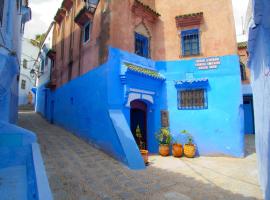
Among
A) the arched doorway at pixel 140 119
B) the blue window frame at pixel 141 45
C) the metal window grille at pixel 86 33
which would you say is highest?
the metal window grille at pixel 86 33

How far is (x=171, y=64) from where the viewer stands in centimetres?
1095

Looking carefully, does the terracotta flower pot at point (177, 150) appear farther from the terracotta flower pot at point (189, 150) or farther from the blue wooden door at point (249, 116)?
the blue wooden door at point (249, 116)

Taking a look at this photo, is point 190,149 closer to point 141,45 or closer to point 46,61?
point 141,45

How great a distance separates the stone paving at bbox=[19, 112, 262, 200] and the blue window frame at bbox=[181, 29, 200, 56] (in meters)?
5.64

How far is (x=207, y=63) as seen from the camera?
34.2 feet

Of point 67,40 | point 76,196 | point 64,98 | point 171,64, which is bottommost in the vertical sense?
point 76,196

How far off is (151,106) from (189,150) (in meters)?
2.97

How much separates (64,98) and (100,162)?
25.1 ft

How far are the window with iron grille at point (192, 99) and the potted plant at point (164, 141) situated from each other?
1.57 m

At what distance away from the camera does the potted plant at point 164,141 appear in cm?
980

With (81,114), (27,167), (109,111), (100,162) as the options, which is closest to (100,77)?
(109,111)

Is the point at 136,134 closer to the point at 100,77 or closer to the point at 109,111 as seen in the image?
the point at 109,111

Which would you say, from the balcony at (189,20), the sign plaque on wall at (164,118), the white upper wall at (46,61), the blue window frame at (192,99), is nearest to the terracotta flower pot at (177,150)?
the sign plaque on wall at (164,118)

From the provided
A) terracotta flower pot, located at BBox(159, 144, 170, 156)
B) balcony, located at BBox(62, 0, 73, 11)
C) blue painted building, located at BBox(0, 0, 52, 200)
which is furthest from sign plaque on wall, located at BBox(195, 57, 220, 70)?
balcony, located at BBox(62, 0, 73, 11)
